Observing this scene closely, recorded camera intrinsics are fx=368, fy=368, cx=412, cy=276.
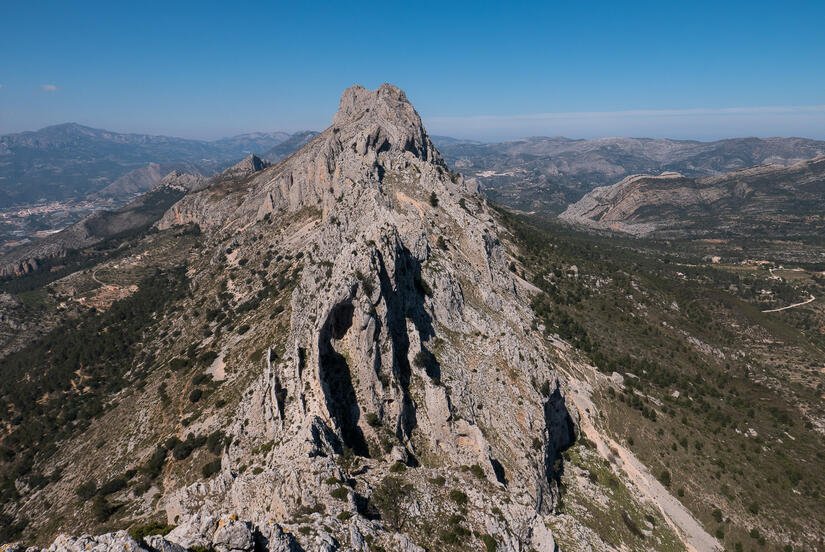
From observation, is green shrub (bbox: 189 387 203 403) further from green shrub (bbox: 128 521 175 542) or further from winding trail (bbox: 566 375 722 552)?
winding trail (bbox: 566 375 722 552)

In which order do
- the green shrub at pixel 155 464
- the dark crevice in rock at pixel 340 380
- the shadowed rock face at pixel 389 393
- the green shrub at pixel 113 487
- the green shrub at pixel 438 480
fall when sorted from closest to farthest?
the shadowed rock face at pixel 389 393, the green shrub at pixel 438 480, the dark crevice in rock at pixel 340 380, the green shrub at pixel 113 487, the green shrub at pixel 155 464

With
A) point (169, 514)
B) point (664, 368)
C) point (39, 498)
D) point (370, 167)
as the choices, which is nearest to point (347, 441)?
point (169, 514)

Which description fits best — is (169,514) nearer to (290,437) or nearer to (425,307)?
(290,437)

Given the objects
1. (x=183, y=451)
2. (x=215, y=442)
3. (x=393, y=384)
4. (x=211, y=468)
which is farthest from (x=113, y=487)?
(x=393, y=384)

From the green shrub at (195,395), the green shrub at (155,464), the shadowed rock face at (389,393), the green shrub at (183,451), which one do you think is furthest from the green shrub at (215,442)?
the green shrub at (195,395)

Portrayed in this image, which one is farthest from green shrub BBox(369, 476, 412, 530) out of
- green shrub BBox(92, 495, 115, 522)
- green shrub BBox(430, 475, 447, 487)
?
green shrub BBox(92, 495, 115, 522)

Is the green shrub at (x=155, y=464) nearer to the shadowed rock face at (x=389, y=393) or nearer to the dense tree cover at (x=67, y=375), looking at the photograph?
the shadowed rock face at (x=389, y=393)
